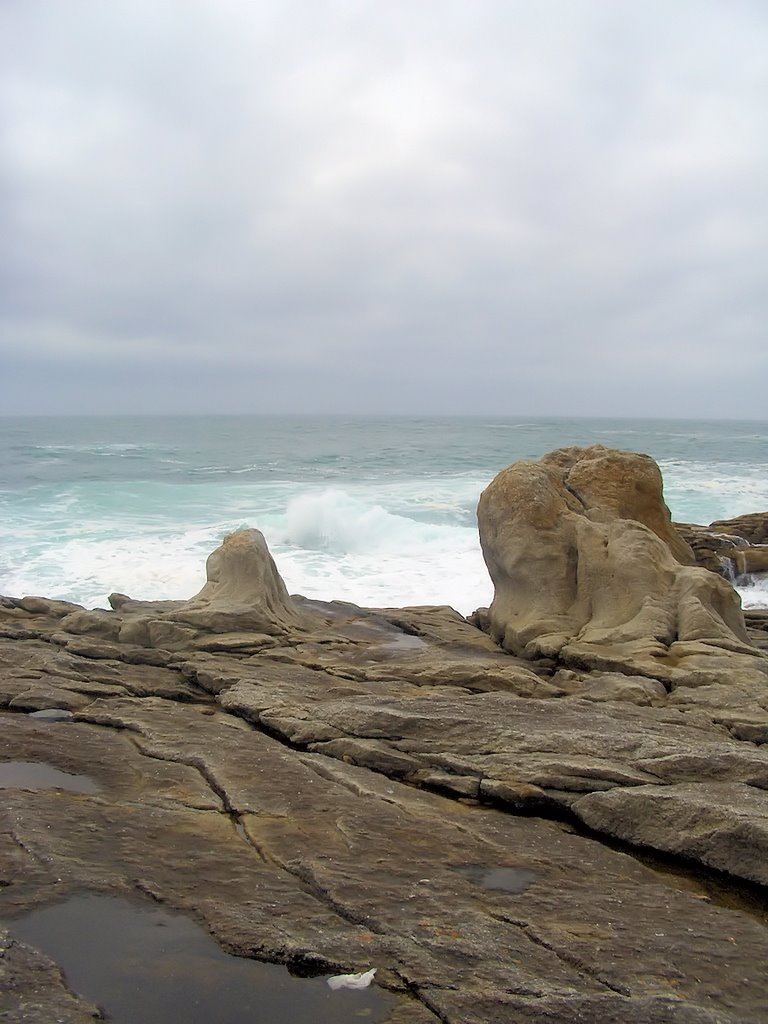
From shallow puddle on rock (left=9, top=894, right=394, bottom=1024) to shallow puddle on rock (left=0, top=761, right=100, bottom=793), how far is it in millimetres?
1419

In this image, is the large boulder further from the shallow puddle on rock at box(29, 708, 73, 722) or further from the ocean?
the ocean

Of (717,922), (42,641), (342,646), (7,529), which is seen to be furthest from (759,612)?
(7,529)

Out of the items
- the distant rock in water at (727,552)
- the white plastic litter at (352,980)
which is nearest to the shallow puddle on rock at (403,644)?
the white plastic litter at (352,980)

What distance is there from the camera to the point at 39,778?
16.1 ft

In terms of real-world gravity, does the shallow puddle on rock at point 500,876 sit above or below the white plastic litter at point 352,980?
below

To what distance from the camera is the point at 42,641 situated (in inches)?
332

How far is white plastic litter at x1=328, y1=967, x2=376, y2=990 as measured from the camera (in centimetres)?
307

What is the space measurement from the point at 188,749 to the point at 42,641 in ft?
12.5

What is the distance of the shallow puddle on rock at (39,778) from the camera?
4.77m

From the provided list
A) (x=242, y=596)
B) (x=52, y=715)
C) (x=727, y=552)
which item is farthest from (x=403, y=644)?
(x=727, y=552)

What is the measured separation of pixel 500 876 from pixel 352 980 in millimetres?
1110

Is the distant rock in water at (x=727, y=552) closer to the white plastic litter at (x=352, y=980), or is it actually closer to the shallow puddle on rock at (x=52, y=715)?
the shallow puddle on rock at (x=52, y=715)

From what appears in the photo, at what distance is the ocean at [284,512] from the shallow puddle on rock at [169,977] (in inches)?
440

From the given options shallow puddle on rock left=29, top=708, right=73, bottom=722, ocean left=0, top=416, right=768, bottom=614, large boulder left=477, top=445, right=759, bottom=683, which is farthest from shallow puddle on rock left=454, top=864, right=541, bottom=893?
ocean left=0, top=416, right=768, bottom=614
